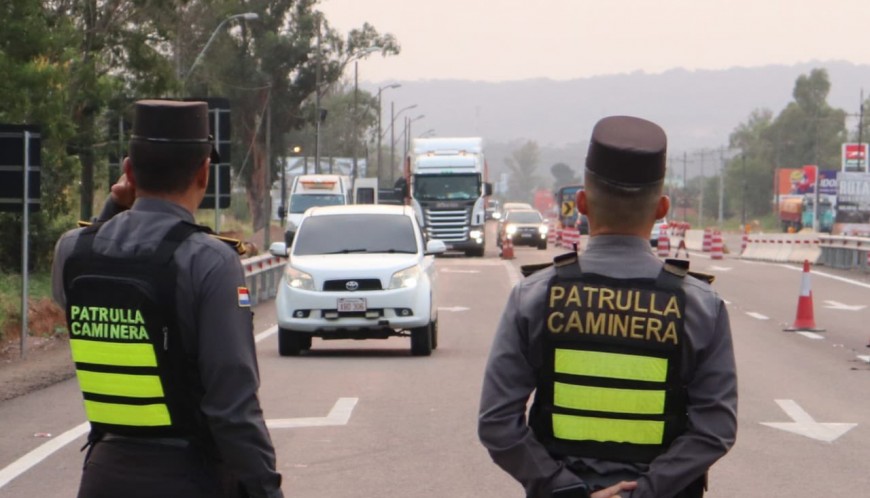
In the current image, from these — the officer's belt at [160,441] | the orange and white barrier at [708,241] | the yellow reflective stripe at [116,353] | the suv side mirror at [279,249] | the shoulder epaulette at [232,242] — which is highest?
the shoulder epaulette at [232,242]

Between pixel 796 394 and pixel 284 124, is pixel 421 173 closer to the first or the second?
pixel 284 124

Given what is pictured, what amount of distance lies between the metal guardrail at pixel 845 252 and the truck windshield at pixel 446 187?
11606mm

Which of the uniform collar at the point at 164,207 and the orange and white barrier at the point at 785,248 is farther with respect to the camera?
the orange and white barrier at the point at 785,248

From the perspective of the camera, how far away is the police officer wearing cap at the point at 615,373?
4207mm

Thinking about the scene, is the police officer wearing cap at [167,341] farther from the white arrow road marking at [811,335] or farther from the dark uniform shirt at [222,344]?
the white arrow road marking at [811,335]

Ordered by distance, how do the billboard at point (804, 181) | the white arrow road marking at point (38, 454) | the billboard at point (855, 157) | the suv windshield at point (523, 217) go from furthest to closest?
1. the billboard at point (804, 181)
2. the billboard at point (855, 157)
3. the suv windshield at point (523, 217)
4. the white arrow road marking at point (38, 454)

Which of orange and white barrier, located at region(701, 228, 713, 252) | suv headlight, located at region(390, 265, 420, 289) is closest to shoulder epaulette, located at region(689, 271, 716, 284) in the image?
suv headlight, located at region(390, 265, 420, 289)

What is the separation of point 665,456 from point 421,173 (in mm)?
48758

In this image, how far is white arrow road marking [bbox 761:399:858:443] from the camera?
12078mm

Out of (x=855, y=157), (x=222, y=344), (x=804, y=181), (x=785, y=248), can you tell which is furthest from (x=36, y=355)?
(x=804, y=181)

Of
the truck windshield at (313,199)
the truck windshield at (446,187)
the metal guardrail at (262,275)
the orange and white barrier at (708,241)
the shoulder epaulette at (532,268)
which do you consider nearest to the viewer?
the shoulder epaulette at (532,268)

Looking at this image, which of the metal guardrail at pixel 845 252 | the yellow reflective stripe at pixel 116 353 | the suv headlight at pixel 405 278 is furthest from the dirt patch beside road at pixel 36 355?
the metal guardrail at pixel 845 252

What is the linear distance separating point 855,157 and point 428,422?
333 ft

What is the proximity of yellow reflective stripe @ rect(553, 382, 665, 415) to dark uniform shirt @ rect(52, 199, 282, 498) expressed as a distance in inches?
31.4
